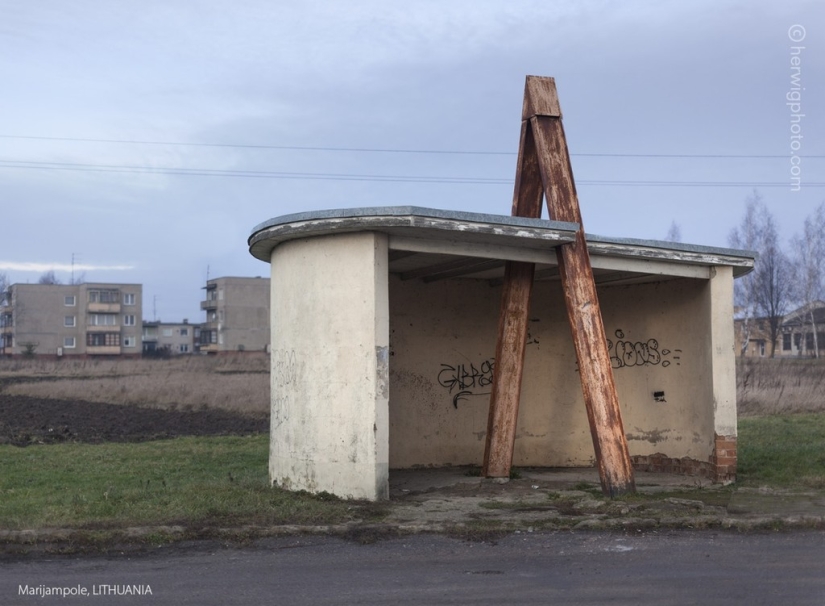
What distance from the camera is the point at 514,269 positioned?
37.9 feet

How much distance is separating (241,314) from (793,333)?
56188 mm

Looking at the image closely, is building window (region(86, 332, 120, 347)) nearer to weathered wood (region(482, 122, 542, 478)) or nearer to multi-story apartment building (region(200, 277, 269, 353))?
multi-story apartment building (region(200, 277, 269, 353))

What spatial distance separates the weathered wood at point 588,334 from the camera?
10047 millimetres

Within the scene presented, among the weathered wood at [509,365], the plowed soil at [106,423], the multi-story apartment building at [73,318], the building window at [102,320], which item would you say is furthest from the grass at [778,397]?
the building window at [102,320]

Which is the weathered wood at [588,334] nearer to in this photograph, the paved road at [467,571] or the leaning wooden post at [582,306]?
the leaning wooden post at [582,306]

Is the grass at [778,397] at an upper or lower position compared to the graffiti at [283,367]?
lower

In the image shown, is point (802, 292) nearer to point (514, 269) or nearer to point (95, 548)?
point (514, 269)

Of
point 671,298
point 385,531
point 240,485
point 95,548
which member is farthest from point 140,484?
point 671,298

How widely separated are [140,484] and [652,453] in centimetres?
678

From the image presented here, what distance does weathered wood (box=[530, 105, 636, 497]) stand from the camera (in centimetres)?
1005

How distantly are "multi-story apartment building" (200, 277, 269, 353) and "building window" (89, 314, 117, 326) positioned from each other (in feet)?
36.9

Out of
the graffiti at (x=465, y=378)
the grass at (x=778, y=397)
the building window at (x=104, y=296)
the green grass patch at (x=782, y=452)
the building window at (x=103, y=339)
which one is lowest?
the green grass patch at (x=782, y=452)

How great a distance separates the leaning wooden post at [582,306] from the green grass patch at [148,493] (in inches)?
107

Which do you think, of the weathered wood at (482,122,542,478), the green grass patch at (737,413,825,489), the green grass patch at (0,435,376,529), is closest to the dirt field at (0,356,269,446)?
the green grass patch at (0,435,376,529)
